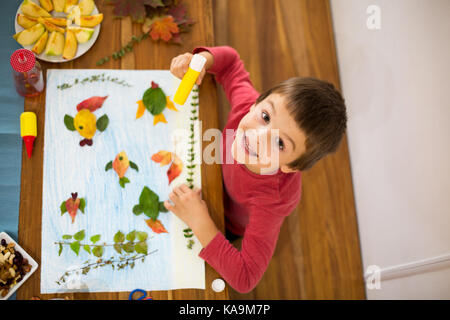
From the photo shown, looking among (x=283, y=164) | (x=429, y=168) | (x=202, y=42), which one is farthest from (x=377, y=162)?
(x=202, y=42)

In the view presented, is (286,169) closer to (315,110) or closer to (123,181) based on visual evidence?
(315,110)

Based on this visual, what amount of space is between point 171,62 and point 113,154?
0.26 m

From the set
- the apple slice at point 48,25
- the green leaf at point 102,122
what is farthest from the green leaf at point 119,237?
the apple slice at point 48,25

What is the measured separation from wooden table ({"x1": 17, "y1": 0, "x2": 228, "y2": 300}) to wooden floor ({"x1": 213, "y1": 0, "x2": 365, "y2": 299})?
0.38 metres

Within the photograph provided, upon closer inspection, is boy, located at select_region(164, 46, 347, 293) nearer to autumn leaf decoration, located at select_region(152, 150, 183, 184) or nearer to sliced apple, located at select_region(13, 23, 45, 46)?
autumn leaf decoration, located at select_region(152, 150, 183, 184)

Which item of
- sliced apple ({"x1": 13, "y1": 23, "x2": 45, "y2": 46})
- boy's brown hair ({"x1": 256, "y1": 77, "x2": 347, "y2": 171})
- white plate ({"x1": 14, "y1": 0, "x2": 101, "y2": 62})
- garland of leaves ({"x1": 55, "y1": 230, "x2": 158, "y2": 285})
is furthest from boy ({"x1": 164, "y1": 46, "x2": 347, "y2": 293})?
sliced apple ({"x1": 13, "y1": 23, "x2": 45, "y2": 46})

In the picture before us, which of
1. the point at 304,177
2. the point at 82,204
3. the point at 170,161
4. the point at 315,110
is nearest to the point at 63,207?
the point at 82,204

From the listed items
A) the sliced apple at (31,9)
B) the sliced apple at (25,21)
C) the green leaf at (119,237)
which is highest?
the sliced apple at (31,9)

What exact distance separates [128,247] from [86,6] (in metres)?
0.57

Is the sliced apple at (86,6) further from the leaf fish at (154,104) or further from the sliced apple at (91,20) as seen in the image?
the leaf fish at (154,104)

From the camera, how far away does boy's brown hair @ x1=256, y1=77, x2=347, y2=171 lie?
628 millimetres

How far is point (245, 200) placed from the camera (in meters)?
0.82

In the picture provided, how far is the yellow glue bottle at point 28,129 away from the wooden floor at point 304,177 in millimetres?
626

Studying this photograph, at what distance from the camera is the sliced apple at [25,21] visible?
755 millimetres
